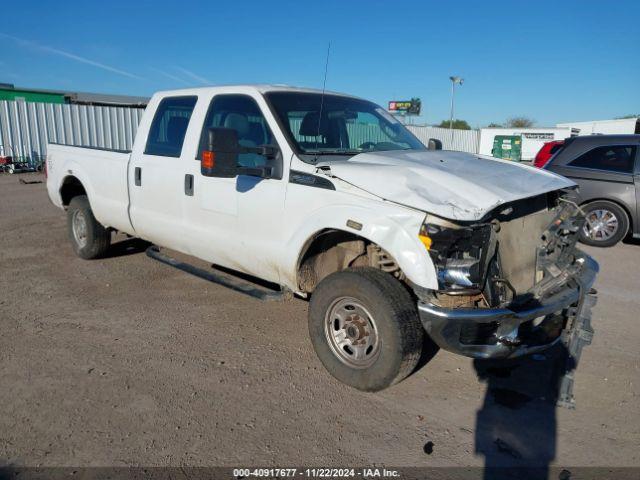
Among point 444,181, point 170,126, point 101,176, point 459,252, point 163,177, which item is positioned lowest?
point 459,252

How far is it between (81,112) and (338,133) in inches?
687

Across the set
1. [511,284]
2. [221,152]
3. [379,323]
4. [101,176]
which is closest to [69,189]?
[101,176]

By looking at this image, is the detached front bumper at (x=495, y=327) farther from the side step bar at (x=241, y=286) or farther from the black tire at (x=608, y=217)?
the black tire at (x=608, y=217)

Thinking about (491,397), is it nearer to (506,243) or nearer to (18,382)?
(506,243)

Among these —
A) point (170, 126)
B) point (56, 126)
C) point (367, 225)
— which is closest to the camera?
point (367, 225)

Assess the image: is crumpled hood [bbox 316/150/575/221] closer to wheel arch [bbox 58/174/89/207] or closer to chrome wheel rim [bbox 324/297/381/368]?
chrome wheel rim [bbox 324/297/381/368]

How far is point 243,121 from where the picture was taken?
4.46m

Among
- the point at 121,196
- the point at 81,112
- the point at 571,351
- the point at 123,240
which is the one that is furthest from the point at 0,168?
the point at 571,351

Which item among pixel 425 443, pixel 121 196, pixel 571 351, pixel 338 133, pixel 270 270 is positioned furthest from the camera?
pixel 121 196

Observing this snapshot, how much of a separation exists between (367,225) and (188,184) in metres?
2.11

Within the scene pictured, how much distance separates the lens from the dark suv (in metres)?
8.16

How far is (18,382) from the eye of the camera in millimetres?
3600

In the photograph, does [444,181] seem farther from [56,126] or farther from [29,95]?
[29,95]

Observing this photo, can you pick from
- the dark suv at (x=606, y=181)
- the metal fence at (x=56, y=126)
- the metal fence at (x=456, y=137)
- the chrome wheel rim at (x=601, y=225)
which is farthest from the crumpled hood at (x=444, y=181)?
the metal fence at (x=456, y=137)
